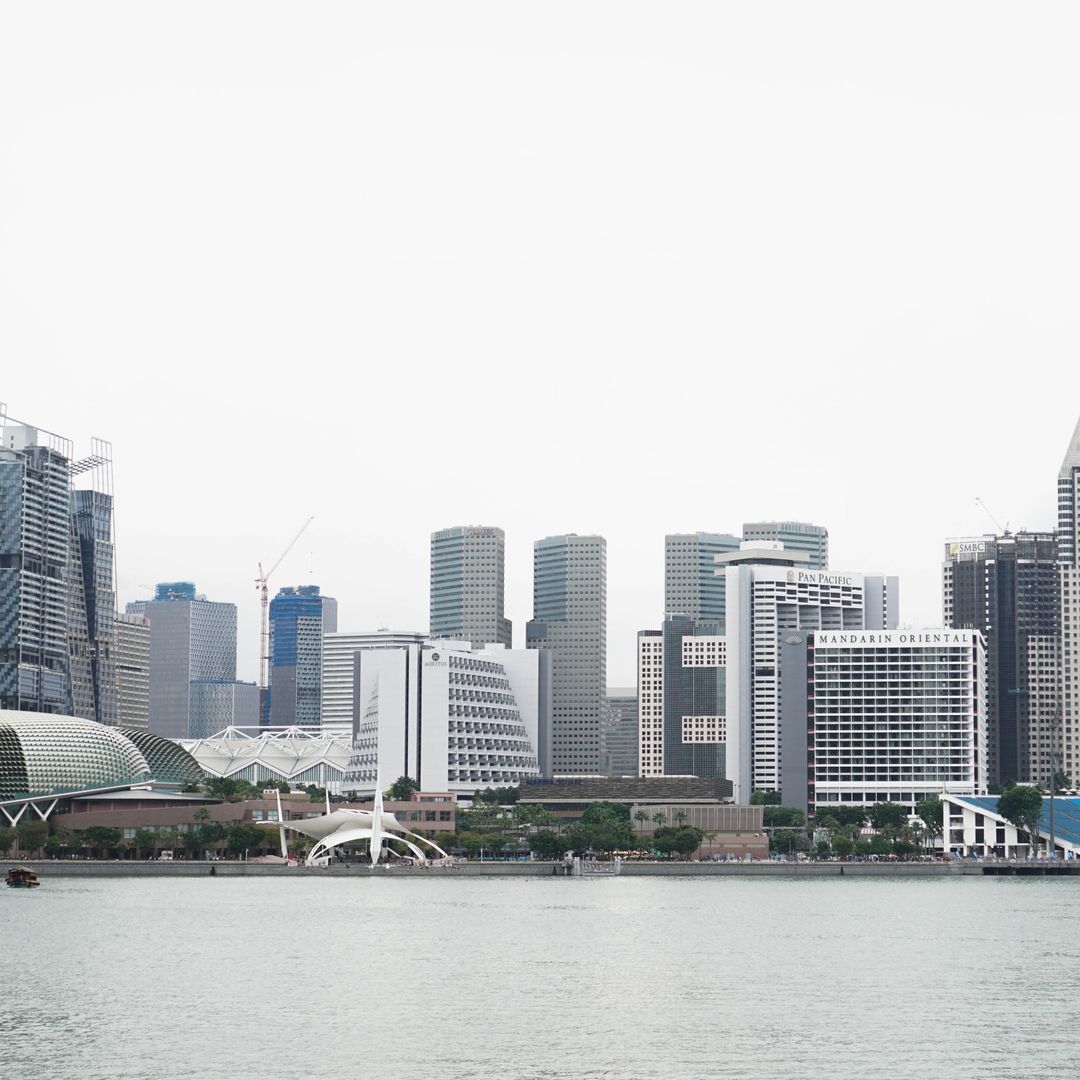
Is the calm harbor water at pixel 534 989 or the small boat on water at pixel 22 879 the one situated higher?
the calm harbor water at pixel 534 989

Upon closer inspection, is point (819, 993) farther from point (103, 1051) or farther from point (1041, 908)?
point (1041, 908)

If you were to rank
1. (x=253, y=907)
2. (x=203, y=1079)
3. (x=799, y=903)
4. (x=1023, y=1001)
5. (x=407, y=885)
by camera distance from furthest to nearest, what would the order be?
(x=407, y=885)
(x=799, y=903)
(x=253, y=907)
(x=1023, y=1001)
(x=203, y=1079)

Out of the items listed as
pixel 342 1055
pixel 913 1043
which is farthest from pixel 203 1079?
pixel 913 1043

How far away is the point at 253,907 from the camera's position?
446 feet

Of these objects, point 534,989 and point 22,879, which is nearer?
point 534,989

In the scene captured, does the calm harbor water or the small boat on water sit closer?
the calm harbor water

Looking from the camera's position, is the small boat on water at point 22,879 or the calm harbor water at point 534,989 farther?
the small boat on water at point 22,879

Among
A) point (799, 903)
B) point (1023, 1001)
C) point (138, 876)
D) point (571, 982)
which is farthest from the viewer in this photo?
point (138, 876)

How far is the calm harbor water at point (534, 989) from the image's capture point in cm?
6425

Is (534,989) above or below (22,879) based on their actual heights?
above

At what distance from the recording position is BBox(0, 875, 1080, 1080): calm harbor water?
2530 inches

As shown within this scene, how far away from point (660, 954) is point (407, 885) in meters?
76.8

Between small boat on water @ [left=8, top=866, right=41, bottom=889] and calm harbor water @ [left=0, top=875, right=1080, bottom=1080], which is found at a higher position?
calm harbor water @ [left=0, top=875, right=1080, bottom=1080]

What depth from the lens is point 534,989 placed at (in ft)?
277
